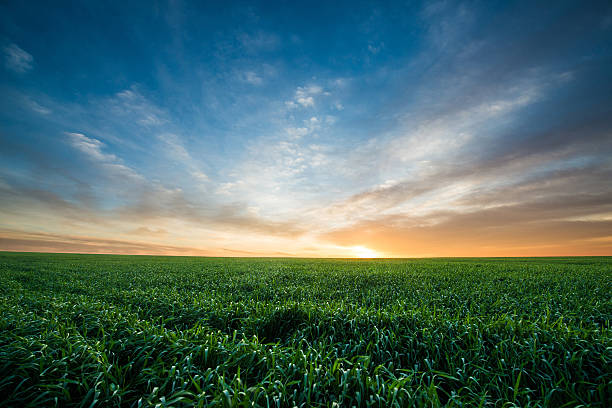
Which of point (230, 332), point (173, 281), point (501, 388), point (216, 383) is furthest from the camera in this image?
point (173, 281)

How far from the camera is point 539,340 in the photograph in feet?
17.9

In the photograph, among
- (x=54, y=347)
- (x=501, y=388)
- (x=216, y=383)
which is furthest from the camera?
(x=54, y=347)

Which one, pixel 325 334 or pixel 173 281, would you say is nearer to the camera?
pixel 325 334

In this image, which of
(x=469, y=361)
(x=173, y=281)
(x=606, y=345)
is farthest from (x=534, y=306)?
(x=173, y=281)

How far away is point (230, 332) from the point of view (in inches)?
279

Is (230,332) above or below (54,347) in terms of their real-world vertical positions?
below

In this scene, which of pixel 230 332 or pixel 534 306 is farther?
pixel 534 306

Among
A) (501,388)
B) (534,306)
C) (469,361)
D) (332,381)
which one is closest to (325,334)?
(332,381)

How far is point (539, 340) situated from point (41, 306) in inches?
622

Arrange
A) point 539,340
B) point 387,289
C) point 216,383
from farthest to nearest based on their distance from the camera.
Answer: point 387,289
point 539,340
point 216,383

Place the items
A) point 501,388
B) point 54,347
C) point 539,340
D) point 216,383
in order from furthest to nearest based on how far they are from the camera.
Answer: point 539,340 < point 54,347 < point 501,388 < point 216,383

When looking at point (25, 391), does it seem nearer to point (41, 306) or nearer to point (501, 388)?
point (501, 388)

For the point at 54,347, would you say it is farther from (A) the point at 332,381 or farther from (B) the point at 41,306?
(B) the point at 41,306

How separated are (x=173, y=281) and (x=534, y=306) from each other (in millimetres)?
18421
